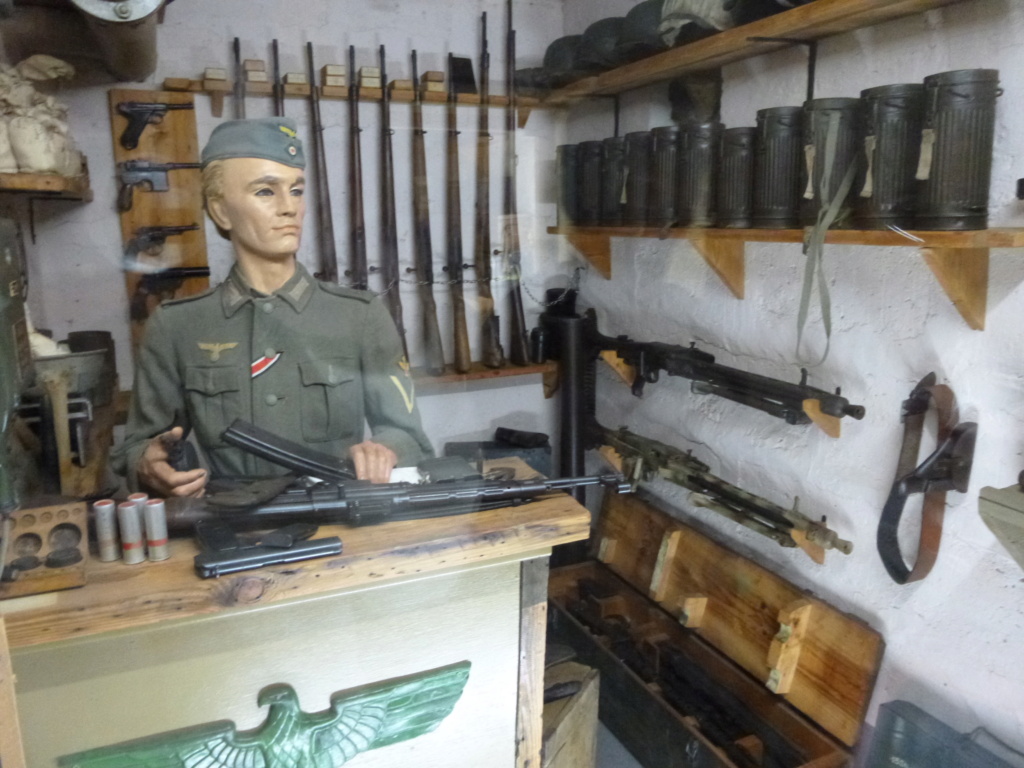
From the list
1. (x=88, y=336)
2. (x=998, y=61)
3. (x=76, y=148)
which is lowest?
(x=88, y=336)

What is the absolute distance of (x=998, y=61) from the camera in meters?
1.09

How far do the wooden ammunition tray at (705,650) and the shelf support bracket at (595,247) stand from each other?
569 millimetres

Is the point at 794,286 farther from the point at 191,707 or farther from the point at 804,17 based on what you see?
the point at 191,707

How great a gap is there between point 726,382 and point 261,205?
1.03 metres

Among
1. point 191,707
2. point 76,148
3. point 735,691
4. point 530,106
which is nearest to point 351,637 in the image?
point 191,707

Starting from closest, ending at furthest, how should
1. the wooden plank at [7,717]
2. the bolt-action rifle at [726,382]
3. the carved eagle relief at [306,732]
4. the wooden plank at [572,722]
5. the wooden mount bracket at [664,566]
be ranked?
the wooden plank at [7,717] → the carved eagle relief at [306,732] → the wooden plank at [572,722] → the bolt-action rifle at [726,382] → the wooden mount bracket at [664,566]

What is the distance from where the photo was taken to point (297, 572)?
2.34 ft

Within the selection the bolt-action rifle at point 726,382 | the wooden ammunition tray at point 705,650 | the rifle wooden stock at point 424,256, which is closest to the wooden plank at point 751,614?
the wooden ammunition tray at point 705,650

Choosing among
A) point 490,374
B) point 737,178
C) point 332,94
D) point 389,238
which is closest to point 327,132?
point 332,94

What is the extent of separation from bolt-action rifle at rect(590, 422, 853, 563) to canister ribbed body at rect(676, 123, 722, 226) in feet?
1.76

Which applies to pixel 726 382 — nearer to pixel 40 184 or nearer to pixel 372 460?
pixel 372 460

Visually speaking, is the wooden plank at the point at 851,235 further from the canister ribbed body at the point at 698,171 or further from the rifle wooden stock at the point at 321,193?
the rifle wooden stock at the point at 321,193

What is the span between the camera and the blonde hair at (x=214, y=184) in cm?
90

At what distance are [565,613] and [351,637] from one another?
1.08 metres
